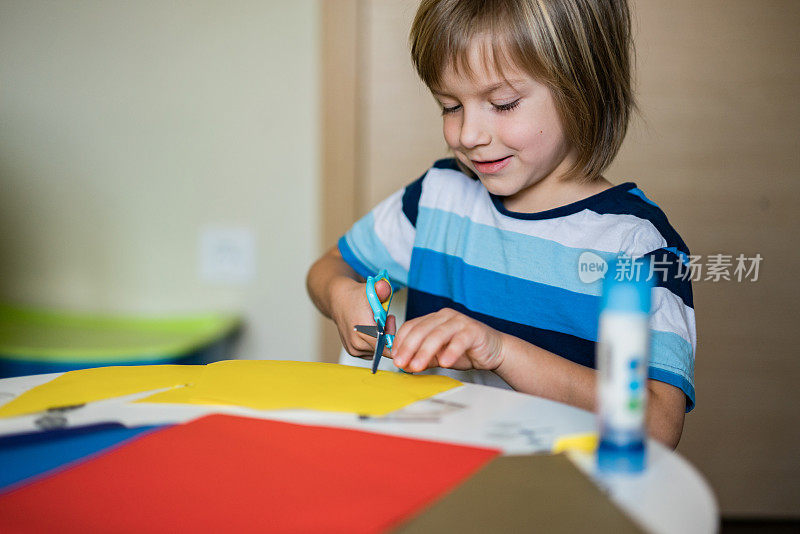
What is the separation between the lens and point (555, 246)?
2.98 feet

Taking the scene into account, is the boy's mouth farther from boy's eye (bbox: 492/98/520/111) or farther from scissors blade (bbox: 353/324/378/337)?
scissors blade (bbox: 353/324/378/337)

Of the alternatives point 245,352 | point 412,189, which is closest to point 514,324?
point 412,189

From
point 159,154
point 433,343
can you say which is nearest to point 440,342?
point 433,343

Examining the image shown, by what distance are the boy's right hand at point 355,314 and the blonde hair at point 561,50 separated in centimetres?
25

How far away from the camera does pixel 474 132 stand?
835mm

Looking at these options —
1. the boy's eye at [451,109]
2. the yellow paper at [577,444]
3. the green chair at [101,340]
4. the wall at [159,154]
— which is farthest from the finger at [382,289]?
the wall at [159,154]

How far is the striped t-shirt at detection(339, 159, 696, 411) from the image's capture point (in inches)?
30.2

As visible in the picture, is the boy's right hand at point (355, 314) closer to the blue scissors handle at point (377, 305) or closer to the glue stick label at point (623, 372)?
the blue scissors handle at point (377, 305)

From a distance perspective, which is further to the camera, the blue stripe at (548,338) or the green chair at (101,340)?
the green chair at (101,340)

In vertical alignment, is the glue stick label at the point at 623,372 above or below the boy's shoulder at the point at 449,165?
below

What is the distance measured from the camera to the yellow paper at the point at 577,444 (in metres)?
0.50

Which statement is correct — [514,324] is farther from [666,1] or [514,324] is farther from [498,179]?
[666,1]

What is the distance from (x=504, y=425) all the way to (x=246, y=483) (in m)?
0.20

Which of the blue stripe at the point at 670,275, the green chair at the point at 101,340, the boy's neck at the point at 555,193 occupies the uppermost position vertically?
the boy's neck at the point at 555,193
